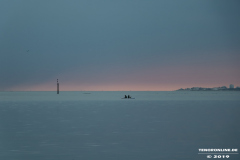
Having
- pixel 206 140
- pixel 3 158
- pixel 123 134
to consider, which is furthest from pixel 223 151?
pixel 3 158

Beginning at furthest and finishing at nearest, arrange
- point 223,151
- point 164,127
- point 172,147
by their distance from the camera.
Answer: point 164,127, point 172,147, point 223,151

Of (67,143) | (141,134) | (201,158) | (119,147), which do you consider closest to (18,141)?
(67,143)

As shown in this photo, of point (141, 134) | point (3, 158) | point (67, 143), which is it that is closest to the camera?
point (3, 158)

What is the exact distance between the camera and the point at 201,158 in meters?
15.7

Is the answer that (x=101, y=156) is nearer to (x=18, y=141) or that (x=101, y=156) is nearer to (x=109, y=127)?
(x=18, y=141)

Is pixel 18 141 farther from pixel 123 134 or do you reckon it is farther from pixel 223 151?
pixel 223 151

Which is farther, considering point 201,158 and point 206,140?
point 206,140

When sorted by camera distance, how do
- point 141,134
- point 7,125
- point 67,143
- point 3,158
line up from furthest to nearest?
point 7,125 → point 141,134 → point 67,143 → point 3,158

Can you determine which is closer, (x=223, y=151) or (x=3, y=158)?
(x=3, y=158)

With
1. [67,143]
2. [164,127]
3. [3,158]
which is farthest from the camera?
[164,127]

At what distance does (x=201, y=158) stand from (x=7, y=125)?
17.7m

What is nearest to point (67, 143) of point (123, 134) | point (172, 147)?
point (123, 134)

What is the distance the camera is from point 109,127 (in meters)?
26.0

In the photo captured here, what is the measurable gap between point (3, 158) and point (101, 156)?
15.3ft
